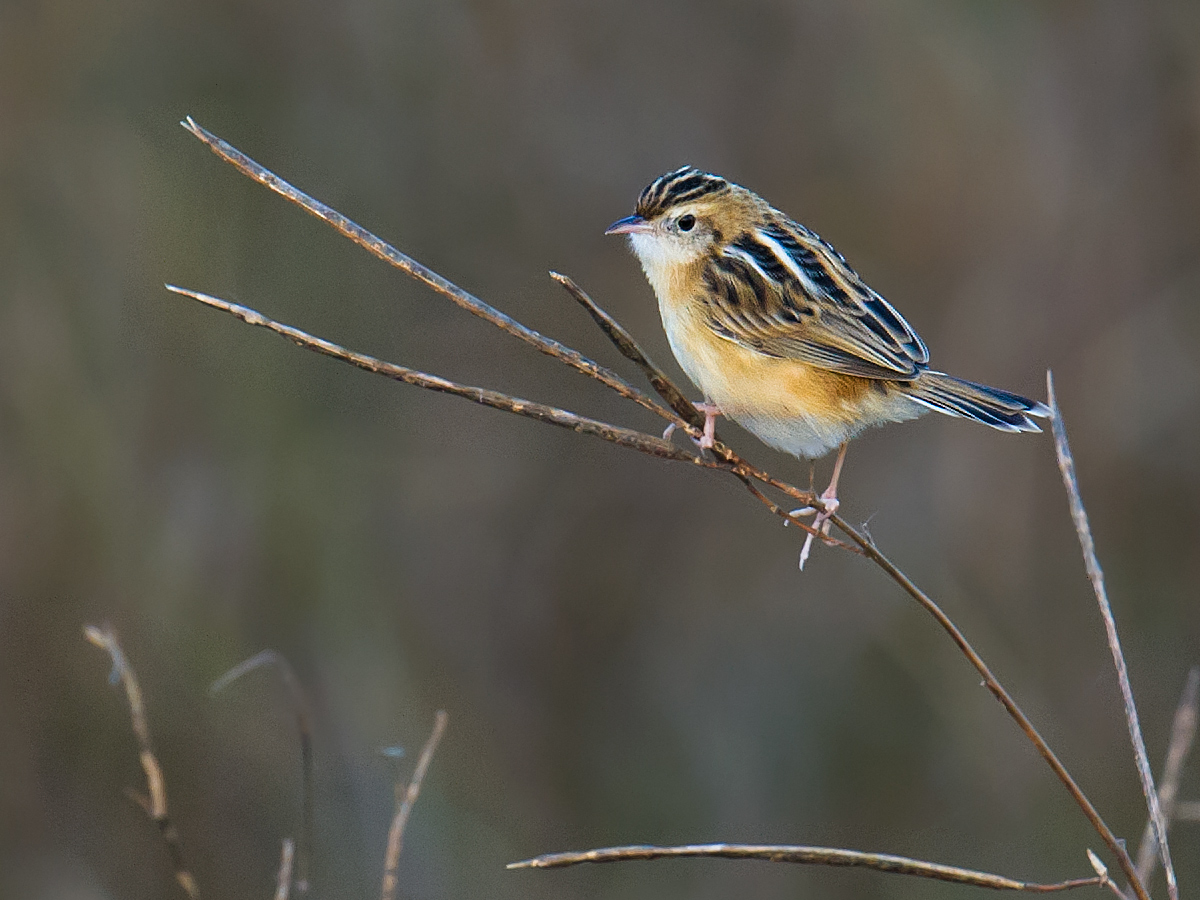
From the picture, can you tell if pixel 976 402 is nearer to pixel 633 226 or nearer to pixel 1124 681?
pixel 633 226

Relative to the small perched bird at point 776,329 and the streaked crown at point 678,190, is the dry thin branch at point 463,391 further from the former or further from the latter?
the streaked crown at point 678,190

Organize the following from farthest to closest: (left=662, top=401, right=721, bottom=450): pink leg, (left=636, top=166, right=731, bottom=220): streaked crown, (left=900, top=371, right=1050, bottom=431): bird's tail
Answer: (left=636, top=166, right=731, bottom=220): streaked crown < (left=900, top=371, right=1050, bottom=431): bird's tail < (left=662, top=401, right=721, bottom=450): pink leg

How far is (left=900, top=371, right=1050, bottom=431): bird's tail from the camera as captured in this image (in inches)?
160

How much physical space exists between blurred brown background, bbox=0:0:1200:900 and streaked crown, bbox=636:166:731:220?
3.40m

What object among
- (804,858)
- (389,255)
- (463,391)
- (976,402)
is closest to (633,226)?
(976,402)

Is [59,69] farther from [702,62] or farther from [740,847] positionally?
[740,847]

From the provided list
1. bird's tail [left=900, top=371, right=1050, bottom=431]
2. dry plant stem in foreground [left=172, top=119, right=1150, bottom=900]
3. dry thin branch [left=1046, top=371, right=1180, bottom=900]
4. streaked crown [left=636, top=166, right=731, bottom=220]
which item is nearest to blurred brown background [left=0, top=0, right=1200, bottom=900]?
streaked crown [left=636, top=166, right=731, bottom=220]

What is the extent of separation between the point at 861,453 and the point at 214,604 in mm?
4609

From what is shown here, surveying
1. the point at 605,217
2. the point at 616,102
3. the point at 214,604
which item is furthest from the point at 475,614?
the point at 616,102

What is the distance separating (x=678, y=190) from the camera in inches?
204

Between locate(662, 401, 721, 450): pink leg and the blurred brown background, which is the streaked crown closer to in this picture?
locate(662, 401, 721, 450): pink leg

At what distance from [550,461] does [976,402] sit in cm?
523

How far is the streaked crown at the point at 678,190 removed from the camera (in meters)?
5.19

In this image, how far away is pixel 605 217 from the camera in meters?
8.87
